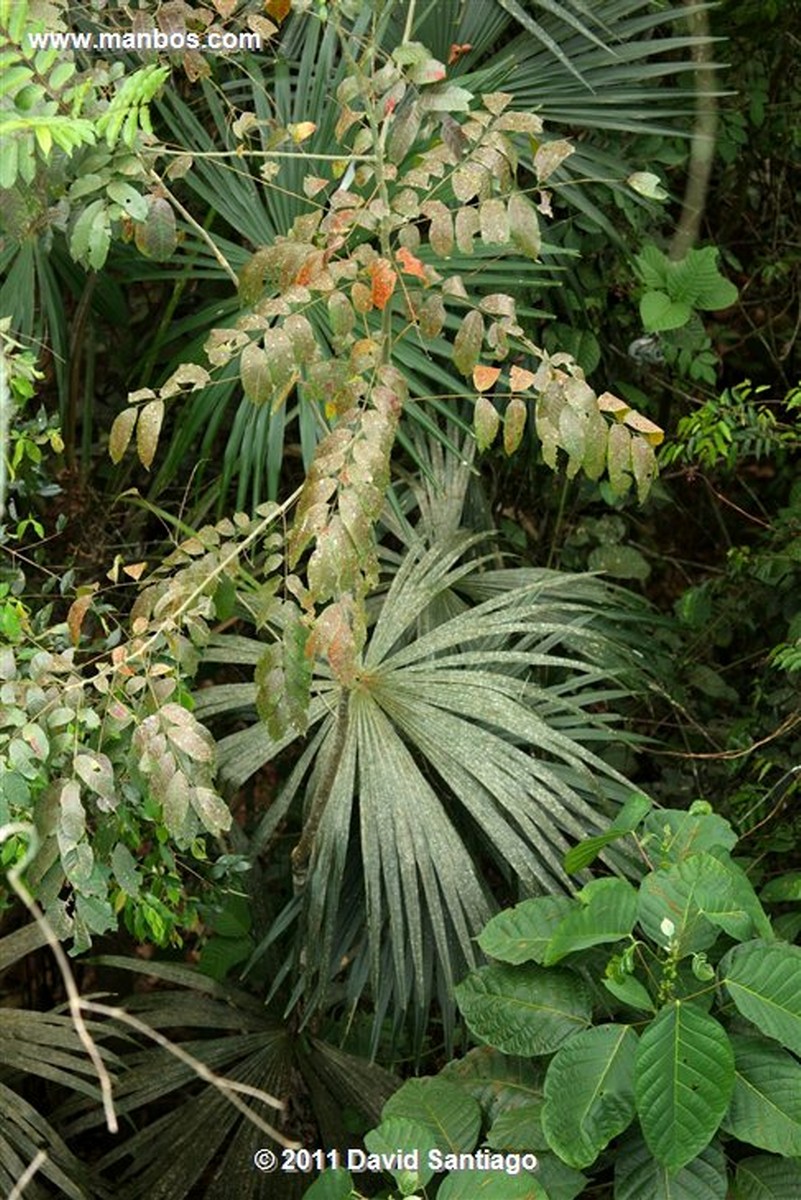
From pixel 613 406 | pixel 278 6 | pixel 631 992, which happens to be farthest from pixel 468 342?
pixel 631 992

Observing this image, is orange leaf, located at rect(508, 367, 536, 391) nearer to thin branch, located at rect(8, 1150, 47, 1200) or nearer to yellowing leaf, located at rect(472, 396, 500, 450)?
yellowing leaf, located at rect(472, 396, 500, 450)

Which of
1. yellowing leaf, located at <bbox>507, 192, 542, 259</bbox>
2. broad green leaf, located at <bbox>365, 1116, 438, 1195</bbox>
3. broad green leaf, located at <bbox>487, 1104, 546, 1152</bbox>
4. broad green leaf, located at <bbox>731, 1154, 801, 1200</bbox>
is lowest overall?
broad green leaf, located at <bbox>731, 1154, 801, 1200</bbox>

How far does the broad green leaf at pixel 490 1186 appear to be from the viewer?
67.2 inches

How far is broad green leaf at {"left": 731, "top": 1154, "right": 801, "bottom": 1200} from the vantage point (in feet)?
5.75

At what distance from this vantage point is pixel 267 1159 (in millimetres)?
2090

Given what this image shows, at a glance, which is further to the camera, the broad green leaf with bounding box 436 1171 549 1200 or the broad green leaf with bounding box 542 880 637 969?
the broad green leaf with bounding box 542 880 637 969

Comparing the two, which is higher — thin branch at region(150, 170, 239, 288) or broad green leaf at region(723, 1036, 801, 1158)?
thin branch at region(150, 170, 239, 288)

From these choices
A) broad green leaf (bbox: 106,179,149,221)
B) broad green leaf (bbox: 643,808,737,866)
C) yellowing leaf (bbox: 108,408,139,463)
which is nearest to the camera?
broad green leaf (bbox: 106,179,149,221)

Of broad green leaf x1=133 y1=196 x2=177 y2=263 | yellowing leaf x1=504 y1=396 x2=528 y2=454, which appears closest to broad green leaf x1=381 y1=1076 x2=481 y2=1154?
yellowing leaf x1=504 y1=396 x2=528 y2=454

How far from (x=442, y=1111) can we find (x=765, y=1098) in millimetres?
382

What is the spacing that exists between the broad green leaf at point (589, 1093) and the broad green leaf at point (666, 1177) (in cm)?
5

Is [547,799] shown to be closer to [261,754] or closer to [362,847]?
[362,847]

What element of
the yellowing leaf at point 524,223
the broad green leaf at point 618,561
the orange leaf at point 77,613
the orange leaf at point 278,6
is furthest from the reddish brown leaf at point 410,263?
the broad green leaf at point 618,561

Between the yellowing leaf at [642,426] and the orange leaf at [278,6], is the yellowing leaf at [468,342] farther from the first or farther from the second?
the orange leaf at [278,6]
